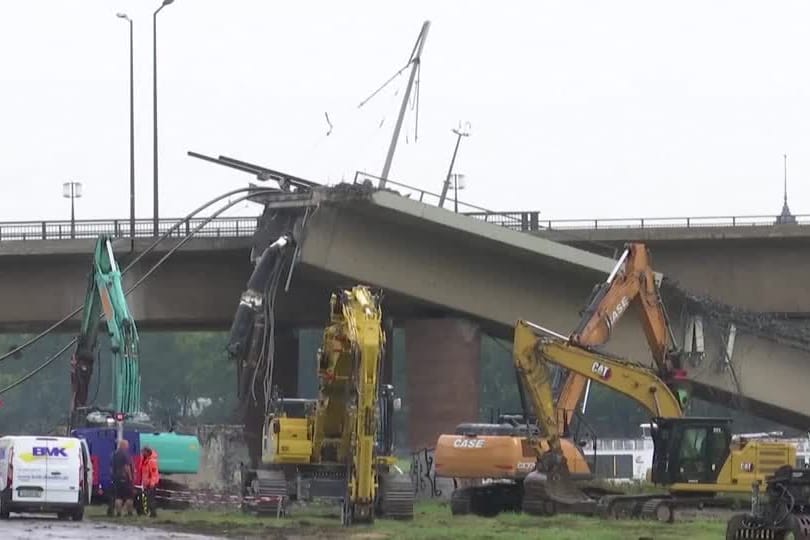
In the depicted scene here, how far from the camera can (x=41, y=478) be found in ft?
131

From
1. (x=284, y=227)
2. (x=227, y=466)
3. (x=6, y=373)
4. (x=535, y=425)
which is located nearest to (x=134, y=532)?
(x=535, y=425)

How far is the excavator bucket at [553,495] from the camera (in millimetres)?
Result: 44281

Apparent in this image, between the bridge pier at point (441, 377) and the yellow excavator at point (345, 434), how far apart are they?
56.9 feet

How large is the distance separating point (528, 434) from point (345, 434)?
611cm

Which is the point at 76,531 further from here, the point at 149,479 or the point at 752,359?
the point at 752,359

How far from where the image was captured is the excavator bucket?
44281 millimetres

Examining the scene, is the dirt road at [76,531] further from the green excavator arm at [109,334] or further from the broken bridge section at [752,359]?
the broken bridge section at [752,359]

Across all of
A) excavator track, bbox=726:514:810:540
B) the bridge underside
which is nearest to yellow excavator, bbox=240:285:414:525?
excavator track, bbox=726:514:810:540

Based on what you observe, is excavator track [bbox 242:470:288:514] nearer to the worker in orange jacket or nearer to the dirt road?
the worker in orange jacket

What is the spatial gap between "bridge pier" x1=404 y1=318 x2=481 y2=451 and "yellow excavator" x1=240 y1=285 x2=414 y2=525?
1734 cm

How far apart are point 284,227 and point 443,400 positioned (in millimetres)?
7697

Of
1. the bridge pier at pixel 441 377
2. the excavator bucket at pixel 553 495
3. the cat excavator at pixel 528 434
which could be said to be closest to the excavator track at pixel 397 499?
the excavator bucket at pixel 553 495

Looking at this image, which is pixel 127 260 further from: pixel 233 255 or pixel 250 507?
pixel 250 507

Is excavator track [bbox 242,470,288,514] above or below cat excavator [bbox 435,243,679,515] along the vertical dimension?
below
